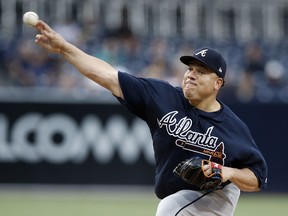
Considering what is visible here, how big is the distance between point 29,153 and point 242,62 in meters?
6.22

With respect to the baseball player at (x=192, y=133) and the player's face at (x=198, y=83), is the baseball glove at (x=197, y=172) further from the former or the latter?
the player's face at (x=198, y=83)

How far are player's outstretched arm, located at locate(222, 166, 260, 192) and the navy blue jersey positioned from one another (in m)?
0.06

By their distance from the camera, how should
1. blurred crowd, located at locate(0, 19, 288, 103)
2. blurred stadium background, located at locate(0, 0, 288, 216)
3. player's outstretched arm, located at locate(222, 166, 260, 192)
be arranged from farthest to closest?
1. blurred crowd, located at locate(0, 19, 288, 103)
2. blurred stadium background, located at locate(0, 0, 288, 216)
3. player's outstretched arm, located at locate(222, 166, 260, 192)

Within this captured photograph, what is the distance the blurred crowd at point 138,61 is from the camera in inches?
545

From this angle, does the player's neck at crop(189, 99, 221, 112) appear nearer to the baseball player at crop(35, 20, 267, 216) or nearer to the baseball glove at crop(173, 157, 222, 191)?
the baseball player at crop(35, 20, 267, 216)

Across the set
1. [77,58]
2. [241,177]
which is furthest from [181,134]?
[77,58]

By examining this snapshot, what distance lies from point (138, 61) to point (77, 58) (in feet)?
31.5

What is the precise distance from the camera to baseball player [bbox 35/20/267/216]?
19.5ft

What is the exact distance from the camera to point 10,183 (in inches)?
504

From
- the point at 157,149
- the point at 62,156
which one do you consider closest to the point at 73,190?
the point at 62,156

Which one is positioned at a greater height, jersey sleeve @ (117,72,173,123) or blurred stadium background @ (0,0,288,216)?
jersey sleeve @ (117,72,173,123)

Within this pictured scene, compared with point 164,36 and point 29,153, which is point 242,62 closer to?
point 164,36

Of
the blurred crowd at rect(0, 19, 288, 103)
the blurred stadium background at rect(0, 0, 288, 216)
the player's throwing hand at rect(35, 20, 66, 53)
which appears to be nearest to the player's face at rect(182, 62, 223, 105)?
the player's throwing hand at rect(35, 20, 66, 53)

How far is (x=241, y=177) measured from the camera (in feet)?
19.2
